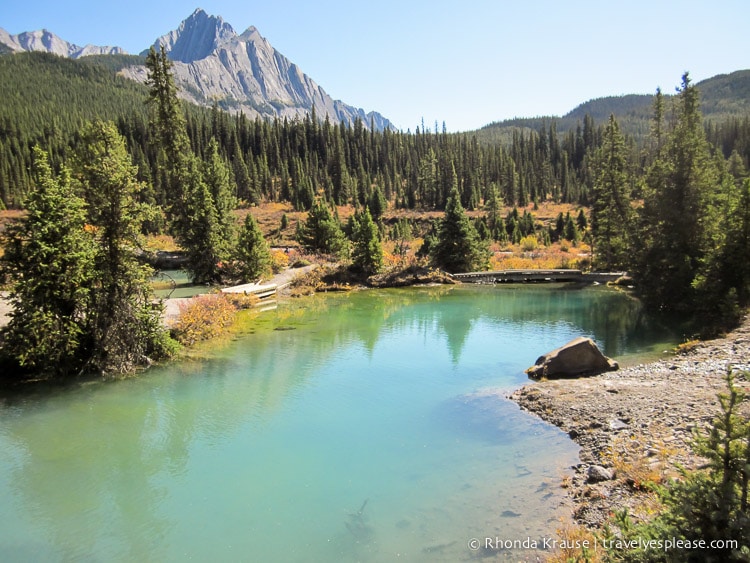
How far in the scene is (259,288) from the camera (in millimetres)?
33969

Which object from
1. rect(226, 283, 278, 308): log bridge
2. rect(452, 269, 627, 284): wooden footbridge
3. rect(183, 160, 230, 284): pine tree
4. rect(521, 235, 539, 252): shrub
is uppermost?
rect(183, 160, 230, 284): pine tree

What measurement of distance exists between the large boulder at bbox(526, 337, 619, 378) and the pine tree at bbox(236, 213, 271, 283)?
2483cm

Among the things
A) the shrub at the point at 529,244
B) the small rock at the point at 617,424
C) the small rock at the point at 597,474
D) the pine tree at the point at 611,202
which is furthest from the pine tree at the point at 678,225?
the shrub at the point at 529,244

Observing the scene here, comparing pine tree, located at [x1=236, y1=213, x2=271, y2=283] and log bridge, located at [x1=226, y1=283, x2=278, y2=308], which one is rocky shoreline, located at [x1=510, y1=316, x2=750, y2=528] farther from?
pine tree, located at [x1=236, y1=213, x2=271, y2=283]

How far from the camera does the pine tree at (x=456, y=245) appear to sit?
1736 inches

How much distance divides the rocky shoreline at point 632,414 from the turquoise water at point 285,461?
0.58 metres

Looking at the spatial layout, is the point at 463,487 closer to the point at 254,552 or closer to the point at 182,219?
the point at 254,552

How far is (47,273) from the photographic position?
1552 cm

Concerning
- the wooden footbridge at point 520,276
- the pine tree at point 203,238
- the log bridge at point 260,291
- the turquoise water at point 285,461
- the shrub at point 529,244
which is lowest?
the turquoise water at point 285,461

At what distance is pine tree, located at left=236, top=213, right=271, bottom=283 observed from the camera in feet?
120

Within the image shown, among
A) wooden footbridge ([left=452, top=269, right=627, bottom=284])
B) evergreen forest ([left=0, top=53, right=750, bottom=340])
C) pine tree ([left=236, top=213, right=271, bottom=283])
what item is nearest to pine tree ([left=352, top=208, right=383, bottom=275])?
evergreen forest ([left=0, top=53, right=750, bottom=340])

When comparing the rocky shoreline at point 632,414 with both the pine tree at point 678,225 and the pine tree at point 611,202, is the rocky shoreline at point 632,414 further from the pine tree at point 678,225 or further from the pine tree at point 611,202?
the pine tree at point 611,202

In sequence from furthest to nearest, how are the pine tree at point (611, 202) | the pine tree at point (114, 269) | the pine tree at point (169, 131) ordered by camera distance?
the pine tree at point (611, 202), the pine tree at point (169, 131), the pine tree at point (114, 269)

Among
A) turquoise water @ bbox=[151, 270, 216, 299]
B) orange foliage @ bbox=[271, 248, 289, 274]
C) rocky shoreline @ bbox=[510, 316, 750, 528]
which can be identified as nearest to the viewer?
rocky shoreline @ bbox=[510, 316, 750, 528]
